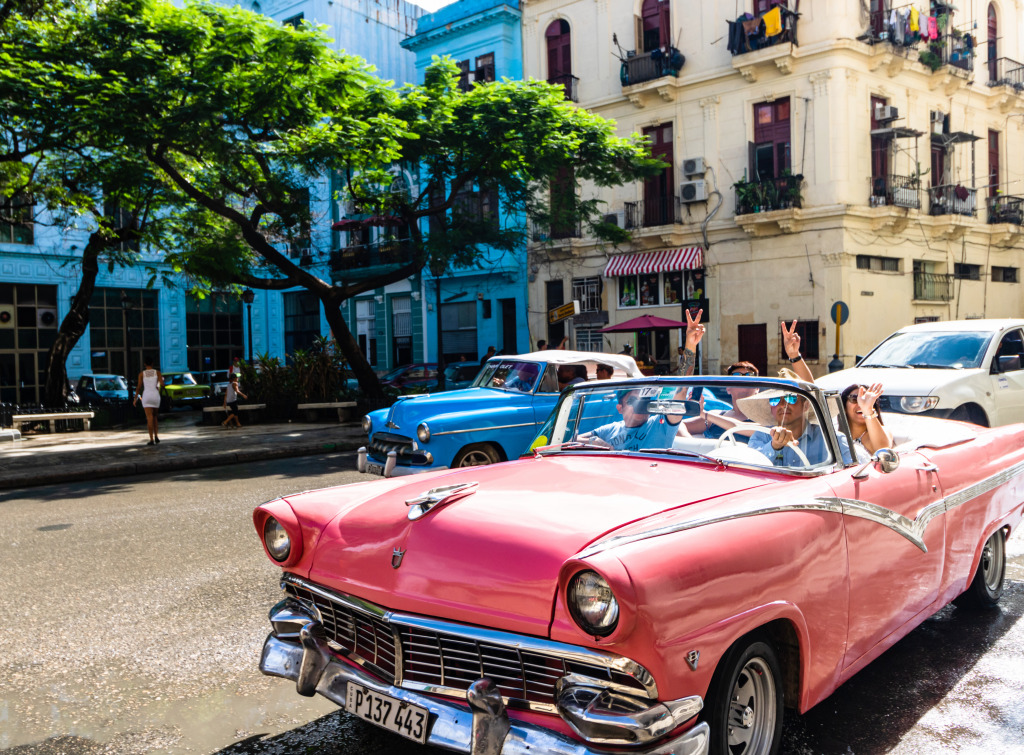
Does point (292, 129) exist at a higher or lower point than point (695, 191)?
lower

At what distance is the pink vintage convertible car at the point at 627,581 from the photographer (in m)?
2.44

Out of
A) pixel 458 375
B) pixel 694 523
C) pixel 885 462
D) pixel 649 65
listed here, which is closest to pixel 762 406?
pixel 885 462

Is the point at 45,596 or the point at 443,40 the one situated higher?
the point at 443,40

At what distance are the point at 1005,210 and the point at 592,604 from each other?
3221 centimetres

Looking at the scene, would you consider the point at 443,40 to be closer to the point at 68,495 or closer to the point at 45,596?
the point at 68,495

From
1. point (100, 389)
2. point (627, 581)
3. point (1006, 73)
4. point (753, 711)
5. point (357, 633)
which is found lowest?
point (753, 711)

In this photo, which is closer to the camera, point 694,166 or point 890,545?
point 890,545

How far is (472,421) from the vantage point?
30.6 ft

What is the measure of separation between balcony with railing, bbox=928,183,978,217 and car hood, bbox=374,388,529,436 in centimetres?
2225

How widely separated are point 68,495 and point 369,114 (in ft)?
32.7

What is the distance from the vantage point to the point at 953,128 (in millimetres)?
28250

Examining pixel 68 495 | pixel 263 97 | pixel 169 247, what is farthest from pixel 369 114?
pixel 68 495

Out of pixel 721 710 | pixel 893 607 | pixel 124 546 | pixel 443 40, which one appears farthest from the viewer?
pixel 443 40

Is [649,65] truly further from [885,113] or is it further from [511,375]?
[511,375]
